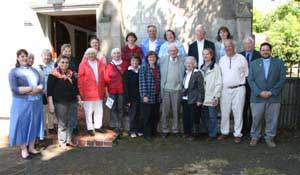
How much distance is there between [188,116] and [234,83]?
1.09 metres

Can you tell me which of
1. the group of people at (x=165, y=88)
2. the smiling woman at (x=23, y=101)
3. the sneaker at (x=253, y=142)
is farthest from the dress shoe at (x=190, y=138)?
the smiling woman at (x=23, y=101)

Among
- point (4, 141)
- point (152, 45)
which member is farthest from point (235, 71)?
point (4, 141)

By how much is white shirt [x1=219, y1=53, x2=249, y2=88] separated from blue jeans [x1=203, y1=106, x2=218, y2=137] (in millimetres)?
554

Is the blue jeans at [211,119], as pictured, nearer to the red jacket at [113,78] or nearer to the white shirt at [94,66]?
the red jacket at [113,78]

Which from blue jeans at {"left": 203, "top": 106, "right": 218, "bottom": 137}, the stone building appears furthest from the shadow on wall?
blue jeans at {"left": 203, "top": 106, "right": 218, "bottom": 137}

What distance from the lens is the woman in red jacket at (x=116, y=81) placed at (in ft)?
20.7

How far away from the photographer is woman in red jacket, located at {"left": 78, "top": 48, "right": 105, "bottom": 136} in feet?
19.8

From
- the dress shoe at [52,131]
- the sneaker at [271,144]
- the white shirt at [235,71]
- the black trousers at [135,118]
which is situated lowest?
the sneaker at [271,144]

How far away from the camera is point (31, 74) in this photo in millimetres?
5281

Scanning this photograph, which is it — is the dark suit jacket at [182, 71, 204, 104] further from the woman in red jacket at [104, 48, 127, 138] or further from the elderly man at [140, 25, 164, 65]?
the woman in red jacket at [104, 48, 127, 138]

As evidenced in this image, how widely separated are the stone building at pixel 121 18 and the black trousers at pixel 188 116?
1.94 meters

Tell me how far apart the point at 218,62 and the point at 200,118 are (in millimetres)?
1193

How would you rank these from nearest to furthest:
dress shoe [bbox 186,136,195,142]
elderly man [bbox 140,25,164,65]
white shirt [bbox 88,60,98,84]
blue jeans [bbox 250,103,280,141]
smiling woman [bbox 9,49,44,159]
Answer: smiling woman [bbox 9,49,44,159]
blue jeans [bbox 250,103,280,141]
white shirt [bbox 88,60,98,84]
dress shoe [bbox 186,136,195,142]
elderly man [bbox 140,25,164,65]

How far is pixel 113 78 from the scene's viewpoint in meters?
6.32
